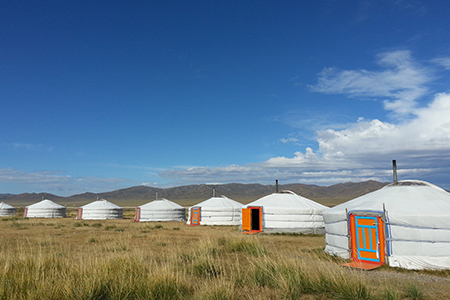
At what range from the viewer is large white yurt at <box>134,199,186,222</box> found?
29.6m

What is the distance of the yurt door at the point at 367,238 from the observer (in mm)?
8961

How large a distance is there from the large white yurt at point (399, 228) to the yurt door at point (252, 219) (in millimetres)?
7962

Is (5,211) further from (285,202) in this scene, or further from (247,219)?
(285,202)

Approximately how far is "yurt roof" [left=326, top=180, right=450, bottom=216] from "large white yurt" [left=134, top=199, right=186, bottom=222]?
21.8 m

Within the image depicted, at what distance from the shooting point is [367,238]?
923 centimetres

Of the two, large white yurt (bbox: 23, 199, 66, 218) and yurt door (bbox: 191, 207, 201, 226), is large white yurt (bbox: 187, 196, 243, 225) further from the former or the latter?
large white yurt (bbox: 23, 199, 66, 218)

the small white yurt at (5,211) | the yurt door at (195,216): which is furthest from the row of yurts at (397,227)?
the small white yurt at (5,211)

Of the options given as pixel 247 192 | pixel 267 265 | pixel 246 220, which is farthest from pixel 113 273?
pixel 247 192

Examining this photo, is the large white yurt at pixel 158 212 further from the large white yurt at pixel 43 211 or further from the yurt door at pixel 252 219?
the large white yurt at pixel 43 211

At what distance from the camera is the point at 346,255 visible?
32.1ft

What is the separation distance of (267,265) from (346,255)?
4.64m

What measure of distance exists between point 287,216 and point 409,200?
28.3 feet

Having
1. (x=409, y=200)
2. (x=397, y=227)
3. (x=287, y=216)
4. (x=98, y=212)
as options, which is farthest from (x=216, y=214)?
(x=397, y=227)

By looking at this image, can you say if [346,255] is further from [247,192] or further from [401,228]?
[247,192]
